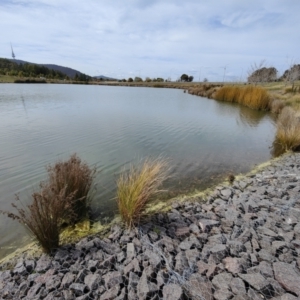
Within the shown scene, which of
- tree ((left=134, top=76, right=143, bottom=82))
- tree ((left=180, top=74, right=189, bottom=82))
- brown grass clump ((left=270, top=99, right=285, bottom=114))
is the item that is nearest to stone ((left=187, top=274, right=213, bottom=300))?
brown grass clump ((left=270, top=99, right=285, bottom=114))

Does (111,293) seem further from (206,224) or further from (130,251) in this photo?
(206,224)

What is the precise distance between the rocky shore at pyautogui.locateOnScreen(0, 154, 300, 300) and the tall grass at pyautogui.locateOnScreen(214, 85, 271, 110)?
15.3m

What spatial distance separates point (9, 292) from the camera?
73.5 inches

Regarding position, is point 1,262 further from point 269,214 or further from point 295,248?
point 269,214

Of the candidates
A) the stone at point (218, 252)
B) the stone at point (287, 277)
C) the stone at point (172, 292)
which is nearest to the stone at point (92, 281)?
the stone at point (172, 292)

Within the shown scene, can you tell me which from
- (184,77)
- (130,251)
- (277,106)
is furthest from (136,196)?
(184,77)

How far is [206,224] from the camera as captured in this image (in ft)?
9.11

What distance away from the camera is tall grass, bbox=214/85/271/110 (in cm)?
1617

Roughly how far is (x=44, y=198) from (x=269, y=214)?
3.04 m

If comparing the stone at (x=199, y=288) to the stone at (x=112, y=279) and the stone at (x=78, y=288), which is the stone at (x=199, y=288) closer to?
the stone at (x=112, y=279)

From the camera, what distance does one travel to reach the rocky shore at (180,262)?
1.79 metres

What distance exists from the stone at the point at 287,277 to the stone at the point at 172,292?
0.90 metres

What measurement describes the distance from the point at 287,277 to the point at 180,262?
0.95 m

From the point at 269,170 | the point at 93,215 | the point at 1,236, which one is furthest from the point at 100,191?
the point at 269,170
